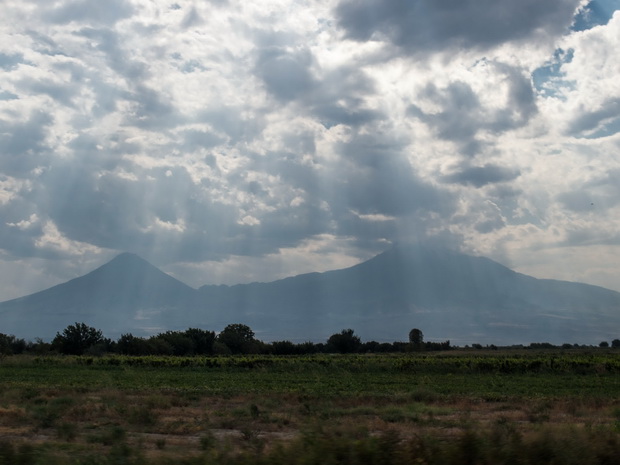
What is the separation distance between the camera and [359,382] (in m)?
42.8

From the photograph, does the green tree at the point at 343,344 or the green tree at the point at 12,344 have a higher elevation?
the green tree at the point at 12,344

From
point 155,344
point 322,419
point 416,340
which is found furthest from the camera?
point 416,340

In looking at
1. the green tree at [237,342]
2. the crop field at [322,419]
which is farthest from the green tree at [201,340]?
the crop field at [322,419]

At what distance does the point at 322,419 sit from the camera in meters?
21.2

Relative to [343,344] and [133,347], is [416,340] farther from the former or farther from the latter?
[133,347]

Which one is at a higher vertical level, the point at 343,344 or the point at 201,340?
the point at 201,340

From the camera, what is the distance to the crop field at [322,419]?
10.7 m

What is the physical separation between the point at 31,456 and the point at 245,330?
10012 cm

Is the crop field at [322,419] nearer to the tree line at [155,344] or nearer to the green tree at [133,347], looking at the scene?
the green tree at [133,347]

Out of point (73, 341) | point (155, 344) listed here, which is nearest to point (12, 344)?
point (73, 341)

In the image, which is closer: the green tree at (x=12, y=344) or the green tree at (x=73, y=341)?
the green tree at (x=73, y=341)

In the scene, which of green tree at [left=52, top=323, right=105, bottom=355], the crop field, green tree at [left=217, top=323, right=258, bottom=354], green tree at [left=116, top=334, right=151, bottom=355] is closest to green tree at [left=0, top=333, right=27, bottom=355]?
green tree at [left=52, top=323, right=105, bottom=355]

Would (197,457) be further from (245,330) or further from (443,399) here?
(245,330)

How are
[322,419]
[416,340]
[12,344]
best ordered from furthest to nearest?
1. [416,340]
2. [12,344]
3. [322,419]
